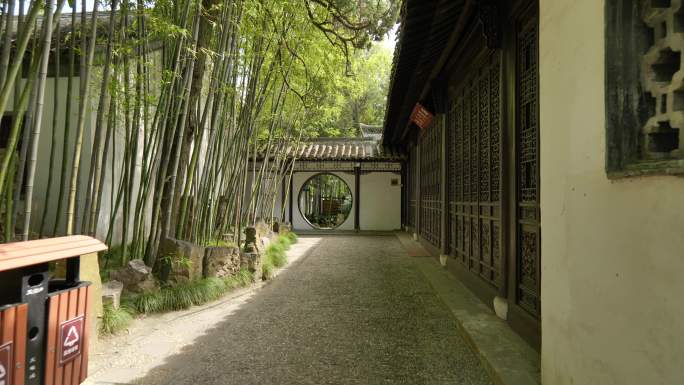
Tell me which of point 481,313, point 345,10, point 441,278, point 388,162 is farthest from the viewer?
point 388,162

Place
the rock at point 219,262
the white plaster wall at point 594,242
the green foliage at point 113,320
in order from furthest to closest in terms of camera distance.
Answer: the rock at point 219,262, the green foliage at point 113,320, the white plaster wall at point 594,242

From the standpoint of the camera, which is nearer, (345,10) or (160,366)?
(160,366)

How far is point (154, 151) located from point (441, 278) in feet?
12.4

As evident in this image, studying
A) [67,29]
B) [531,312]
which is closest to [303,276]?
[531,312]

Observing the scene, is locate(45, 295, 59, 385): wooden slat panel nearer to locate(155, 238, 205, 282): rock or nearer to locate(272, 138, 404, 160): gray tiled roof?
locate(155, 238, 205, 282): rock

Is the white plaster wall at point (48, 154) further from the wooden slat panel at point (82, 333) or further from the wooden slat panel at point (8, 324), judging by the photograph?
the wooden slat panel at point (8, 324)

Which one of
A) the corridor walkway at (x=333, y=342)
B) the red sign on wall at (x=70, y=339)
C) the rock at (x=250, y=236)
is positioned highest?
the rock at (x=250, y=236)

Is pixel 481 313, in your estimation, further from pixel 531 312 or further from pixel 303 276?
pixel 303 276

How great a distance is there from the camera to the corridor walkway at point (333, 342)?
2561mm

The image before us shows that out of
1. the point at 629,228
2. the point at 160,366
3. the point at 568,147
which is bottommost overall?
the point at 160,366

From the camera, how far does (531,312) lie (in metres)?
2.79

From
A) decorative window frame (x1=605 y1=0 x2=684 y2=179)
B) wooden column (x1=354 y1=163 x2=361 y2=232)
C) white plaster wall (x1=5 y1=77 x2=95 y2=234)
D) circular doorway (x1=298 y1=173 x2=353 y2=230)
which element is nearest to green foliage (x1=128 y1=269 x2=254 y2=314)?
white plaster wall (x1=5 y1=77 x2=95 y2=234)

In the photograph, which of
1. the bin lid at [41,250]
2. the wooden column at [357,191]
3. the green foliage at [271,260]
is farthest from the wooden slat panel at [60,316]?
the wooden column at [357,191]

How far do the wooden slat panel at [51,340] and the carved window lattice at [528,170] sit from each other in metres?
2.74
